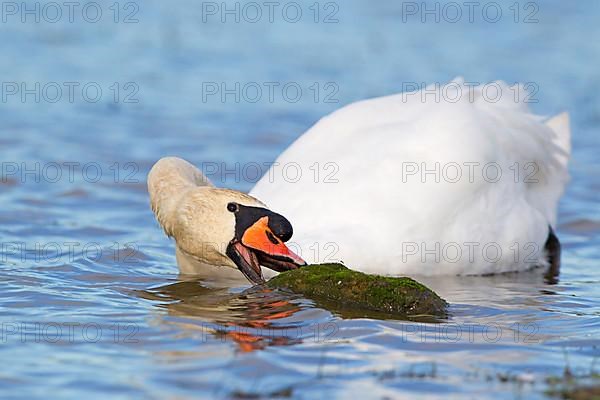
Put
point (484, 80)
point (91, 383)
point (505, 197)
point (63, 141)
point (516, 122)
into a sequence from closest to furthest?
point (91, 383) → point (505, 197) → point (516, 122) → point (63, 141) → point (484, 80)

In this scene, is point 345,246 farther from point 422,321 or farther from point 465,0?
point 465,0

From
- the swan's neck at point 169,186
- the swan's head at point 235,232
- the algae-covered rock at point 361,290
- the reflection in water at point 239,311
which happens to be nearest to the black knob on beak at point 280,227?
the swan's head at point 235,232

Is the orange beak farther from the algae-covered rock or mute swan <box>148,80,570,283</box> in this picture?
the algae-covered rock

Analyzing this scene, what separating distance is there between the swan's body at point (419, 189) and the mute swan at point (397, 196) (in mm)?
10

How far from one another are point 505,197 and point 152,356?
3770 millimetres

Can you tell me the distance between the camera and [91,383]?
5.52 m

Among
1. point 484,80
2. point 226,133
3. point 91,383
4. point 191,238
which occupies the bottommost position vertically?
point 91,383

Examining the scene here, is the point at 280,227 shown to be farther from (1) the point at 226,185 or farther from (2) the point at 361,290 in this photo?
(1) the point at 226,185

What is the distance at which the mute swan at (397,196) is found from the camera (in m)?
7.31

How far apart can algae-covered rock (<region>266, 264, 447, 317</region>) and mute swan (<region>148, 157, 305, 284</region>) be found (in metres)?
0.12

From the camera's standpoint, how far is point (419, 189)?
8.50 m

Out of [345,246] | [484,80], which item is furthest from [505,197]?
[484,80]

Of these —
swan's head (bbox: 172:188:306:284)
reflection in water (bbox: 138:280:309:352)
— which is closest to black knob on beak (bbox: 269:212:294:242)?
swan's head (bbox: 172:188:306:284)

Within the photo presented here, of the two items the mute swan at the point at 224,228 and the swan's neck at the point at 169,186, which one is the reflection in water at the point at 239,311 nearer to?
the mute swan at the point at 224,228
